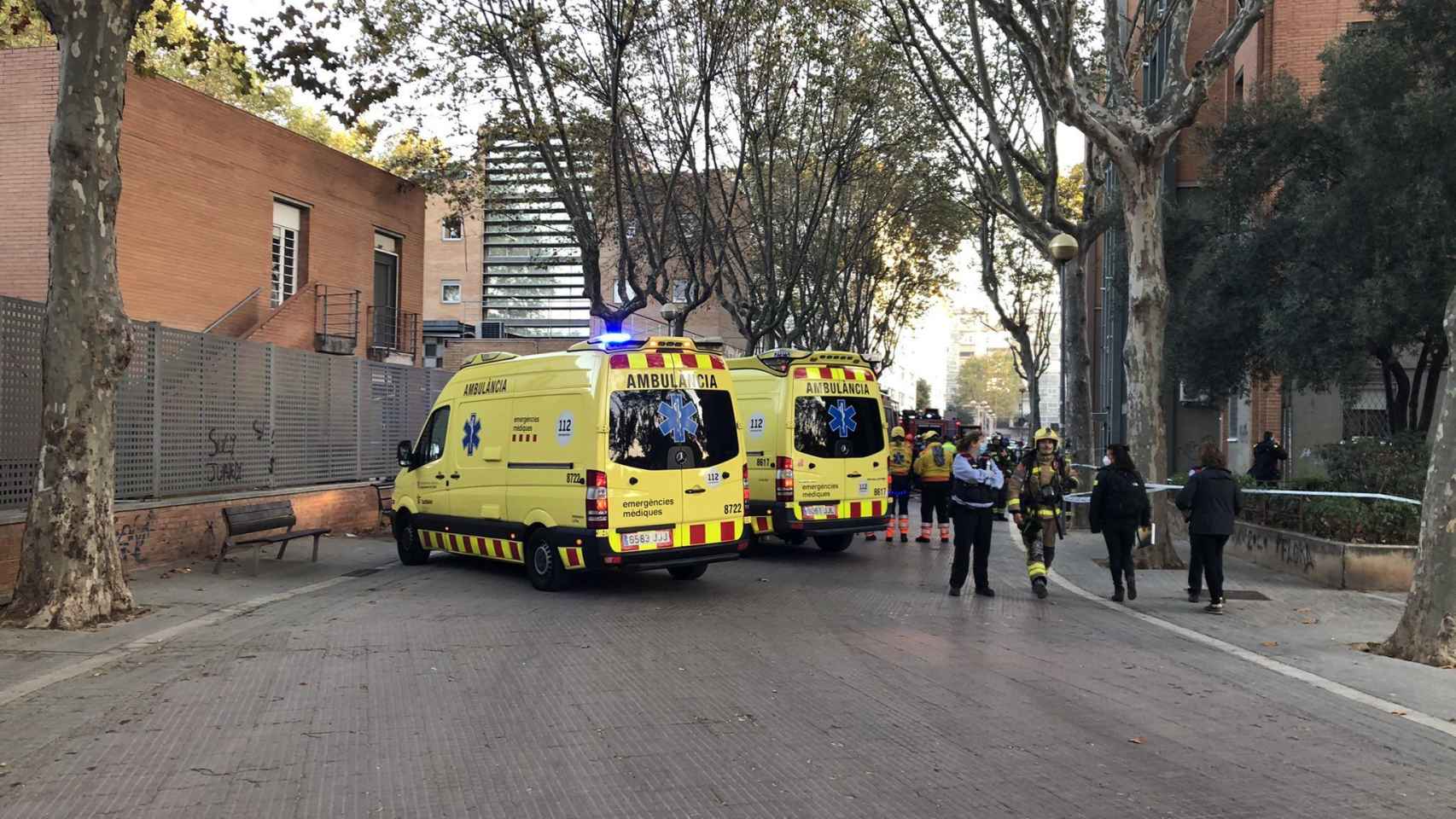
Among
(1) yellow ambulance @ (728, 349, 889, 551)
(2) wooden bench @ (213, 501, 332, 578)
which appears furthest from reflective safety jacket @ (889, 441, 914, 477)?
(2) wooden bench @ (213, 501, 332, 578)

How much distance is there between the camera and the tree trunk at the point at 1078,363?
19453 mm

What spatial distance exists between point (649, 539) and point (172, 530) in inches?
235

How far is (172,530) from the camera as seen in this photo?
11.9 m

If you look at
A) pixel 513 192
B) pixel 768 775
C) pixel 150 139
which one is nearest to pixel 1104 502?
pixel 768 775

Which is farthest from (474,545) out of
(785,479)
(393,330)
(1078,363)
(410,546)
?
(393,330)

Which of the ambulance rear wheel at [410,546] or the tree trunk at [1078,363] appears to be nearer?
the ambulance rear wheel at [410,546]

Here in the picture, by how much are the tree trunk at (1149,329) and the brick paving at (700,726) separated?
169 inches

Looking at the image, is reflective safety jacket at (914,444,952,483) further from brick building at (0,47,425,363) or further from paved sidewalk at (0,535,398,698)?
brick building at (0,47,425,363)

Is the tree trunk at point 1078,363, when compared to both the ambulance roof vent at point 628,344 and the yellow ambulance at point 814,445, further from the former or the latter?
the ambulance roof vent at point 628,344

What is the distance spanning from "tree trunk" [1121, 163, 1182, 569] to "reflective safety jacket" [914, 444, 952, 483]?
9.27ft

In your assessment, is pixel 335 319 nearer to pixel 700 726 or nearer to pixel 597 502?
pixel 597 502

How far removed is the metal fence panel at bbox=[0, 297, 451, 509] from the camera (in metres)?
10.1

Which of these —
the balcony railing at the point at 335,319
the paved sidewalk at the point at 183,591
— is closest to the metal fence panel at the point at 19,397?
the paved sidewalk at the point at 183,591

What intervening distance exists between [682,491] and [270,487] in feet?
23.3
